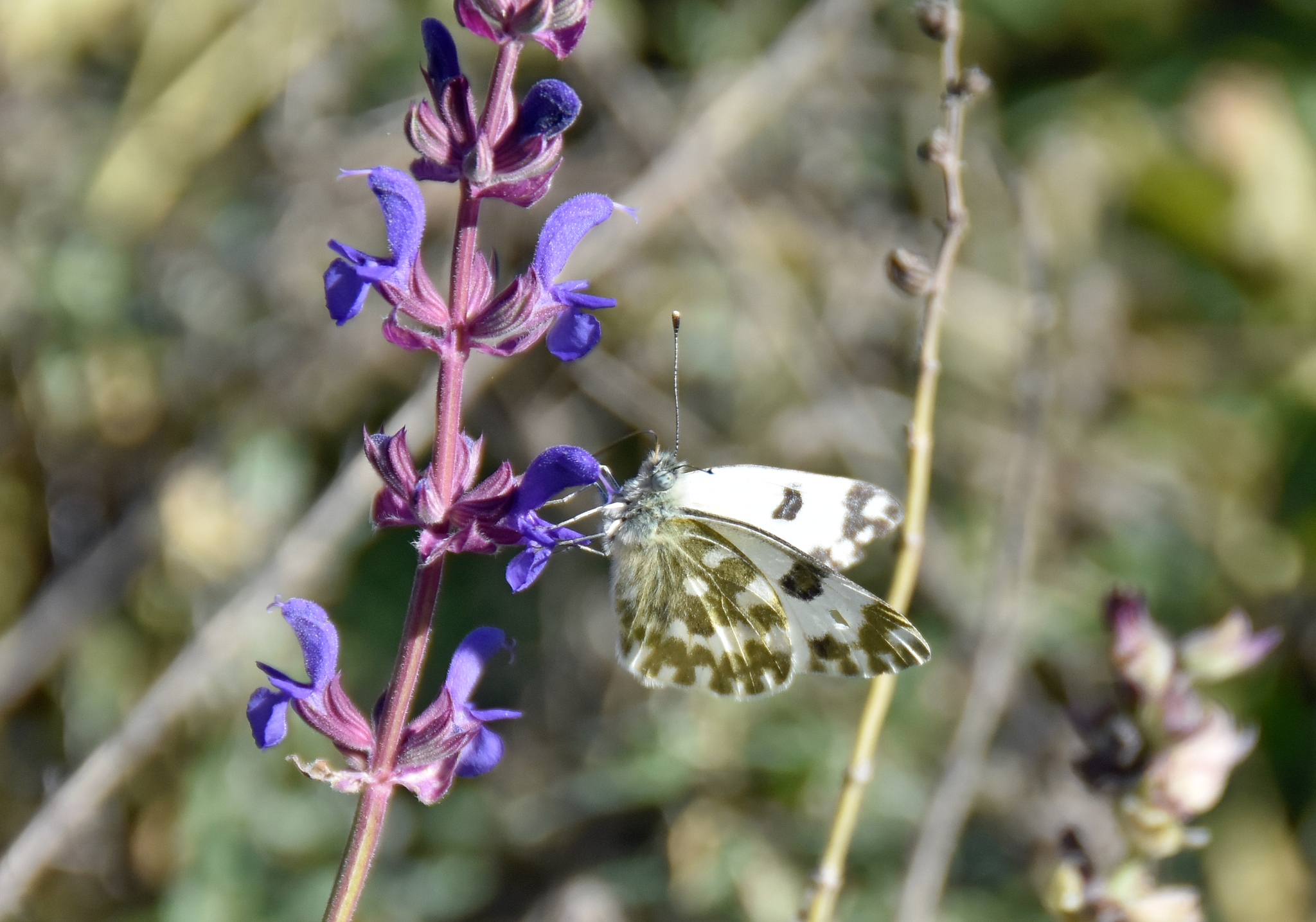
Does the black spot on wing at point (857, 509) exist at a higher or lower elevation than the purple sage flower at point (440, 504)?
lower

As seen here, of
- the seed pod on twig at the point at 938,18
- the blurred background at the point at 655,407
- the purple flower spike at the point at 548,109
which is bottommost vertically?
the blurred background at the point at 655,407

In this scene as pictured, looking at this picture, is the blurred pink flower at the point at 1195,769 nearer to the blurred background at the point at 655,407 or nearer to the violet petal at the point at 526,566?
the violet petal at the point at 526,566

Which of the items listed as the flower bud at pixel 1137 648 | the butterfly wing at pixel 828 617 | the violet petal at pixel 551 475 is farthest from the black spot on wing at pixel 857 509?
the violet petal at pixel 551 475

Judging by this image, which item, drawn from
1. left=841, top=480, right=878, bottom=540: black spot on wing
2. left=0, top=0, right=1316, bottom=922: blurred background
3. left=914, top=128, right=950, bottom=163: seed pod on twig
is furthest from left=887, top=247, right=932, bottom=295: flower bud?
left=0, top=0, right=1316, bottom=922: blurred background

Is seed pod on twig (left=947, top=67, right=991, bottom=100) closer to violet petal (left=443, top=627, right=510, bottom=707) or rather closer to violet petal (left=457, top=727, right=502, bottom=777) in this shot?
violet petal (left=443, top=627, right=510, bottom=707)

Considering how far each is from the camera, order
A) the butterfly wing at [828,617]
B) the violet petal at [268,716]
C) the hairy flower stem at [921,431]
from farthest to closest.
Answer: the butterfly wing at [828,617], the hairy flower stem at [921,431], the violet petal at [268,716]

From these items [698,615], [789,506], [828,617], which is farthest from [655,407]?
[828,617]
